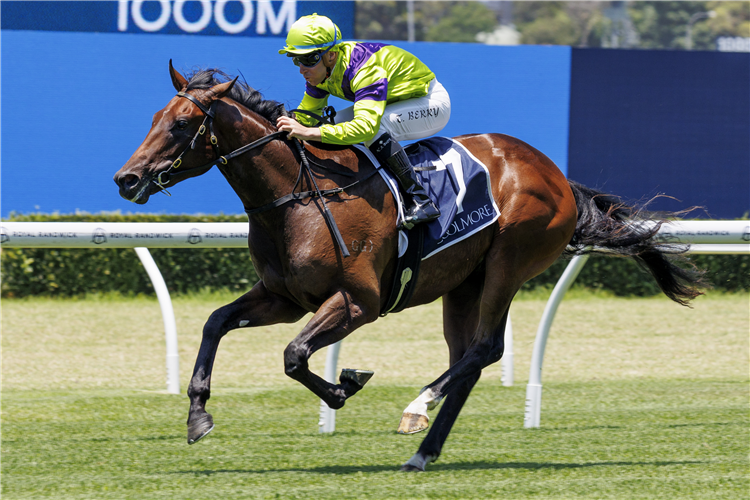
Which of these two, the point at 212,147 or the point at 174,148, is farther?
the point at 212,147

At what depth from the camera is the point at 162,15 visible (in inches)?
467

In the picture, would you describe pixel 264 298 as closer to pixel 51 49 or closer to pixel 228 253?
pixel 228 253

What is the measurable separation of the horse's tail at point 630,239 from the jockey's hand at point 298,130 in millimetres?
1600

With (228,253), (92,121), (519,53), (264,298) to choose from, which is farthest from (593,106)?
(264,298)

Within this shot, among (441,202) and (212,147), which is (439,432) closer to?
(441,202)

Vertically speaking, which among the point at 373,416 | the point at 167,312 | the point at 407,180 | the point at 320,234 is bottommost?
the point at 373,416

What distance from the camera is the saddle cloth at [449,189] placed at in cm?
402

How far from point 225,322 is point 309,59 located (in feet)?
3.70

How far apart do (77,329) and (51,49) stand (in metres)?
4.35

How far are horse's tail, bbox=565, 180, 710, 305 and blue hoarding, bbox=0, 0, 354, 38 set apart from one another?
7.18 metres

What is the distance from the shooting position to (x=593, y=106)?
12477 mm

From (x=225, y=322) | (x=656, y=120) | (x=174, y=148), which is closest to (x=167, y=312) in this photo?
(x=225, y=322)

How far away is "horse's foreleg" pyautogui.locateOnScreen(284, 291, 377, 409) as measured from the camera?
3.64m

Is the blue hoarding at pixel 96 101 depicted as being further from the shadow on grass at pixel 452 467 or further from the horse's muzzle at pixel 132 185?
the horse's muzzle at pixel 132 185
